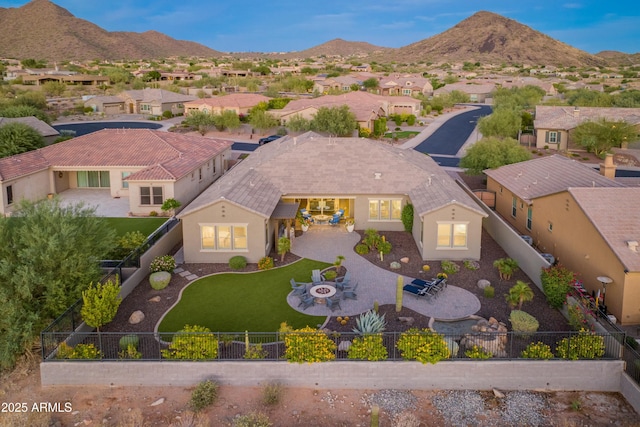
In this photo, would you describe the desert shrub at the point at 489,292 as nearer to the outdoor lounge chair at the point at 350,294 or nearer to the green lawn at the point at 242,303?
the outdoor lounge chair at the point at 350,294

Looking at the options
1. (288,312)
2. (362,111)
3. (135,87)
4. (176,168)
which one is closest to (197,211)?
(288,312)

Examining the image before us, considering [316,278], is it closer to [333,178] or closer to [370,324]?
[370,324]

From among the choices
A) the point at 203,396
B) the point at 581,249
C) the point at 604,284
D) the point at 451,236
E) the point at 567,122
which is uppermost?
the point at 567,122

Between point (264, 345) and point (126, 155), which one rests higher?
point (126, 155)

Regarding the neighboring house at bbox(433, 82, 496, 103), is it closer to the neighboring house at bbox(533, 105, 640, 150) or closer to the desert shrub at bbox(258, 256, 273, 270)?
the neighboring house at bbox(533, 105, 640, 150)

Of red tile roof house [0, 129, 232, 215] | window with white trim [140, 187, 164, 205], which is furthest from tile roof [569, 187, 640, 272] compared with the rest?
window with white trim [140, 187, 164, 205]

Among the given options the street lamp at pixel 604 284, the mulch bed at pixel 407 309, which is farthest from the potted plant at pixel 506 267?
the street lamp at pixel 604 284

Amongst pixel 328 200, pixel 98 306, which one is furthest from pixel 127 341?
pixel 328 200

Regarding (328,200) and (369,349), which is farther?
(328,200)
